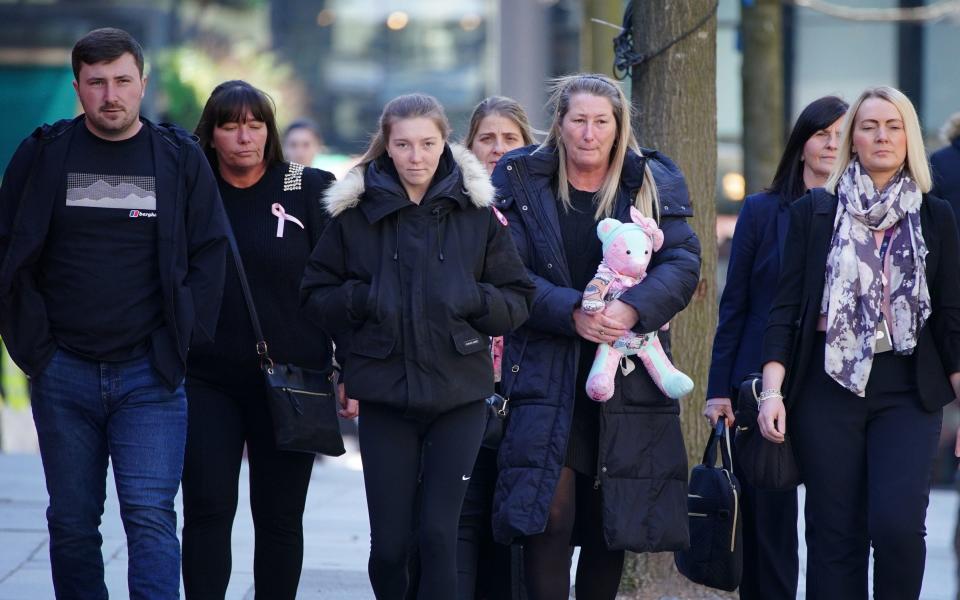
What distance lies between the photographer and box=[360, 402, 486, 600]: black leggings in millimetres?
4426

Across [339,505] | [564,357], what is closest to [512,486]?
[564,357]

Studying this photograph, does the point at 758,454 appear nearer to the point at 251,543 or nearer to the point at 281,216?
the point at 281,216

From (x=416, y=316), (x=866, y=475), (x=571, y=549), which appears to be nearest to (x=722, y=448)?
(x=866, y=475)

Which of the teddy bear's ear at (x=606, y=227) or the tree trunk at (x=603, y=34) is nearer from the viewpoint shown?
the teddy bear's ear at (x=606, y=227)

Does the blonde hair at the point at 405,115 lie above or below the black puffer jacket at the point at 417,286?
above

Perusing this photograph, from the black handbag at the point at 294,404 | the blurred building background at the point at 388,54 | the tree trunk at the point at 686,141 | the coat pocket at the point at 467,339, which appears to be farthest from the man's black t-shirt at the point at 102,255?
the blurred building background at the point at 388,54

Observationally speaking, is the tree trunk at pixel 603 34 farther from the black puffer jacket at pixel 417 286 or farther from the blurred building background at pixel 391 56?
the black puffer jacket at pixel 417 286

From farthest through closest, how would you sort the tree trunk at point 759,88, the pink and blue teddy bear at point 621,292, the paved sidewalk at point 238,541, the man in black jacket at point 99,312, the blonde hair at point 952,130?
the tree trunk at point 759,88
the blonde hair at point 952,130
the paved sidewalk at point 238,541
the pink and blue teddy bear at point 621,292
the man in black jacket at point 99,312

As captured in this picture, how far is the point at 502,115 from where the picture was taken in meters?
5.88

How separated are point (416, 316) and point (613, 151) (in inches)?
38.8

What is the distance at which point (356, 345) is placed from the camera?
4.46m

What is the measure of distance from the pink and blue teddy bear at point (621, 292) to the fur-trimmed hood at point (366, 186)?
0.42 metres

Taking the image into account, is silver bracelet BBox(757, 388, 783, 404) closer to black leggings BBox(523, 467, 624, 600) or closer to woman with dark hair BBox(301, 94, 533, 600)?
black leggings BBox(523, 467, 624, 600)

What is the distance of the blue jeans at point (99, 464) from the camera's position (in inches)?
173
